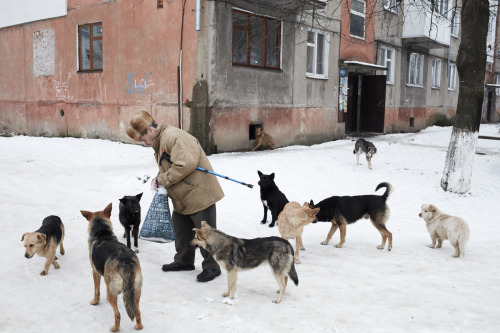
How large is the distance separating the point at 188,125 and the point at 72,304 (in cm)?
823

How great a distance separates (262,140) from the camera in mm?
13180

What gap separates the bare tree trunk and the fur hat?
7.52m

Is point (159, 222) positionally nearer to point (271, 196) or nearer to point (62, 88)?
point (271, 196)

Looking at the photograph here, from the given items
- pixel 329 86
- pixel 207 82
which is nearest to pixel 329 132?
pixel 329 86

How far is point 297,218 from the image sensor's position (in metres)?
5.44

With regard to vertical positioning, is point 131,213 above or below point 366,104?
below

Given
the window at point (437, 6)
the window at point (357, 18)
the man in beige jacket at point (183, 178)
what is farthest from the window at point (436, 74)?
the man in beige jacket at point (183, 178)

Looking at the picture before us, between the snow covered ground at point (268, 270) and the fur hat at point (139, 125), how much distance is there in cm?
156

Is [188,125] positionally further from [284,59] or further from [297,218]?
[297,218]

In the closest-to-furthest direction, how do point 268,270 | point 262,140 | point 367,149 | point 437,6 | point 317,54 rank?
point 268,270
point 437,6
point 367,149
point 262,140
point 317,54

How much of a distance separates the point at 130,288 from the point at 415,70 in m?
22.8

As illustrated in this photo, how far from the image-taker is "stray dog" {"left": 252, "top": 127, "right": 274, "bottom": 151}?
13094mm

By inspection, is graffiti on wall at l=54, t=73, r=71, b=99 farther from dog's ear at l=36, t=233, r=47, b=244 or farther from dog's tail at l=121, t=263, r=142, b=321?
dog's tail at l=121, t=263, r=142, b=321

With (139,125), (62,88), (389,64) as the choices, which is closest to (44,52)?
(62,88)
